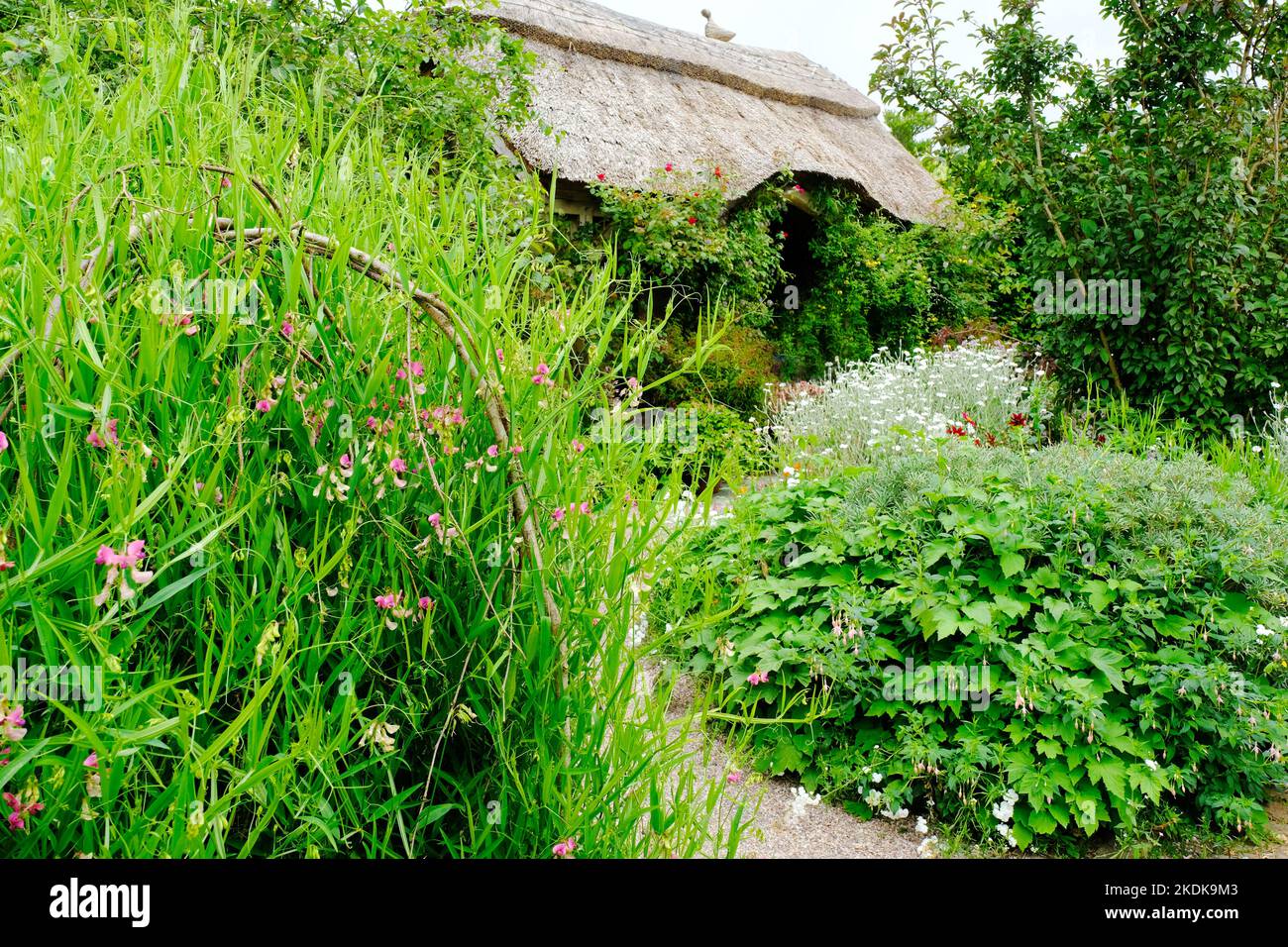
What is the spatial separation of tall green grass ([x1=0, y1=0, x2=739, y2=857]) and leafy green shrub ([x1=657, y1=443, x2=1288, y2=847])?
3.72ft

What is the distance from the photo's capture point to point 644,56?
1177 cm

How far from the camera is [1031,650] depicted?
2.89 meters

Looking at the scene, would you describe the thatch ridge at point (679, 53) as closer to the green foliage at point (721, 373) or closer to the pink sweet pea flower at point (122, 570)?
the green foliage at point (721, 373)

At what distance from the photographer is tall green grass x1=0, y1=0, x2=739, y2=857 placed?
1027 millimetres

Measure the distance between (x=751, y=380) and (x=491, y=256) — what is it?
769 centimetres

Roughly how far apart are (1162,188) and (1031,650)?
14.0 feet

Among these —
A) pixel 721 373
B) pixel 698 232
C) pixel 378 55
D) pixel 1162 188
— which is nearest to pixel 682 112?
pixel 698 232

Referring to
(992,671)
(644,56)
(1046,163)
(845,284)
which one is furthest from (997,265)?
(992,671)

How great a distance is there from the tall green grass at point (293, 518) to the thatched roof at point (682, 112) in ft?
24.8

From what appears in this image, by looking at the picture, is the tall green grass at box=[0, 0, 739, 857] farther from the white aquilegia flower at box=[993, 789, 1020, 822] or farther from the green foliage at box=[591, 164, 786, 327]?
the green foliage at box=[591, 164, 786, 327]

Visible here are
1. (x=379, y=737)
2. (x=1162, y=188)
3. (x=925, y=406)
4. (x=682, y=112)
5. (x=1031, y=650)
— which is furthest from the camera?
(x=682, y=112)

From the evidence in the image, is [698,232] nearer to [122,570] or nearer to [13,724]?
[122,570]

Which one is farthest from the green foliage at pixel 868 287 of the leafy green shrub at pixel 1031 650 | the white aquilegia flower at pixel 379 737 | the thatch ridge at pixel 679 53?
the white aquilegia flower at pixel 379 737

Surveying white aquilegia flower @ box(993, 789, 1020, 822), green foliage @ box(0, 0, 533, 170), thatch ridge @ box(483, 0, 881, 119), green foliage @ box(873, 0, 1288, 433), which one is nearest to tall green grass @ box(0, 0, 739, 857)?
white aquilegia flower @ box(993, 789, 1020, 822)
